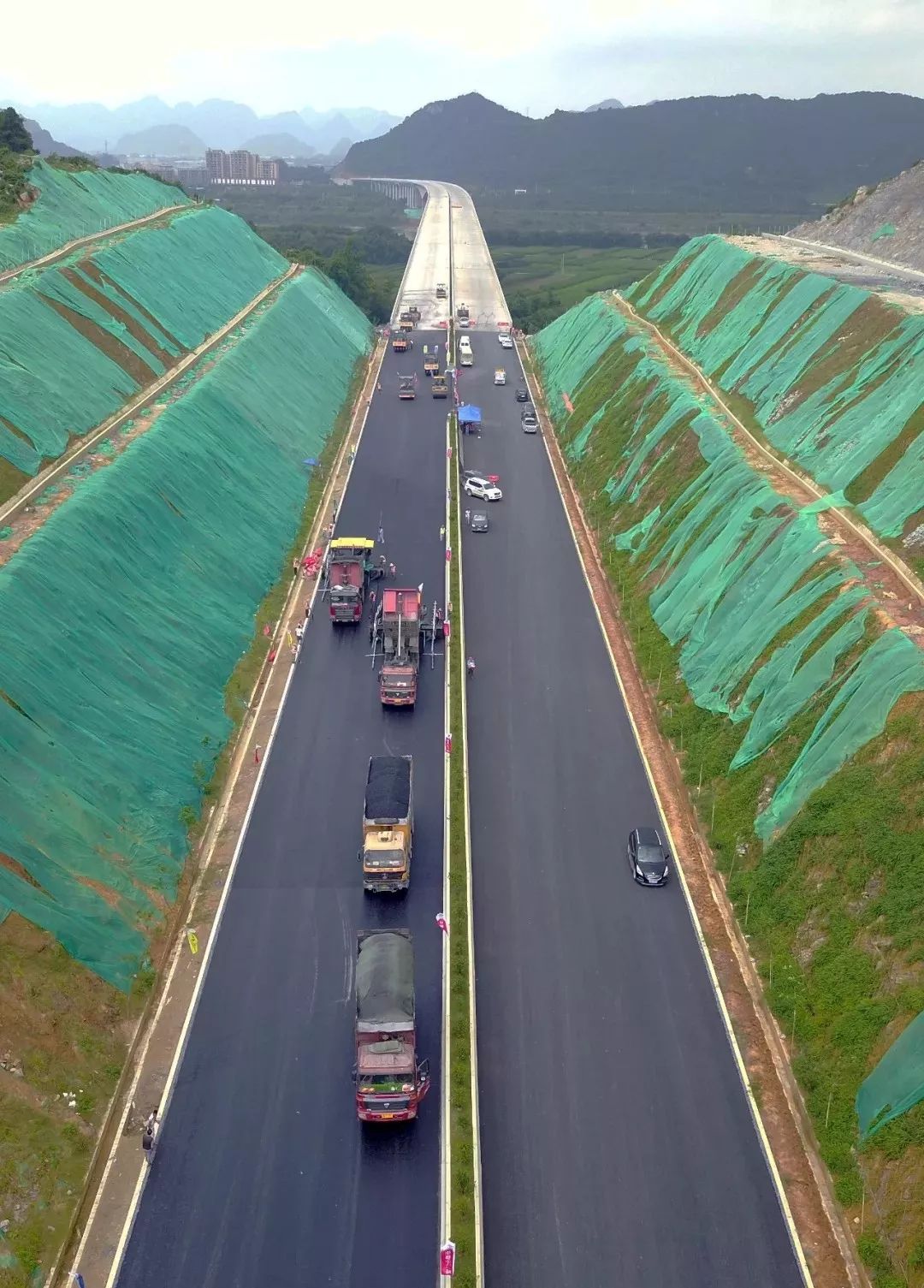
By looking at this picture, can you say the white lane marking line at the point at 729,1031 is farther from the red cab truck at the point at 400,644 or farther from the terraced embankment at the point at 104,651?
the terraced embankment at the point at 104,651

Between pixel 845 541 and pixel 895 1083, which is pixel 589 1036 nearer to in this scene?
pixel 895 1083

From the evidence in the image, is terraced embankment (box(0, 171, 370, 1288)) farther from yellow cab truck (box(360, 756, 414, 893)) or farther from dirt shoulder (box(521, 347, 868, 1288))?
dirt shoulder (box(521, 347, 868, 1288))

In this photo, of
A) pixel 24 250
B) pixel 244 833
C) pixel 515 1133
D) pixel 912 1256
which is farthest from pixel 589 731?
pixel 24 250

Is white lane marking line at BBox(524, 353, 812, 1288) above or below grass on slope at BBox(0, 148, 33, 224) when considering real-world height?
below

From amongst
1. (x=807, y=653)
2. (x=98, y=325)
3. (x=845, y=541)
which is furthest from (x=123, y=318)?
(x=807, y=653)

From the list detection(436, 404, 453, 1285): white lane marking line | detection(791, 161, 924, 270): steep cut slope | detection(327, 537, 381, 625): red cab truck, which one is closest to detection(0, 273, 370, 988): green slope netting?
detection(327, 537, 381, 625): red cab truck

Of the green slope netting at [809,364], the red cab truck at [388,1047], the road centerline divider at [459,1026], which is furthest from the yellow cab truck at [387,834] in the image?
the green slope netting at [809,364]

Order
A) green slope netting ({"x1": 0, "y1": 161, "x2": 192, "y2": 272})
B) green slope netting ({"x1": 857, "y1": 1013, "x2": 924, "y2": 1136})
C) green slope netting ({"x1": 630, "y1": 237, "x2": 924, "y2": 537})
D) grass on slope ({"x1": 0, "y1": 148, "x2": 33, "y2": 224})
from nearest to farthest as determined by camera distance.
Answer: green slope netting ({"x1": 857, "y1": 1013, "x2": 924, "y2": 1136}) < green slope netting ({"x1": 630, "y1": 237, "x2": 924, "y2": 537}) < green slope netting ({"x1": 0, "y1": 161, "x2": 192, "y2": 272}) < grass on slope ({"x1": 0, "y1": 148, "x2": 33, "y2": 224})
